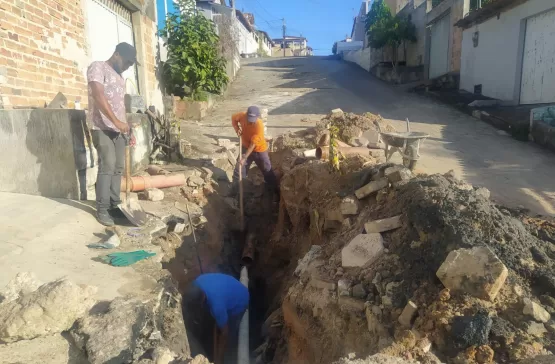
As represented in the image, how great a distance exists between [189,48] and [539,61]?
30.6 feet

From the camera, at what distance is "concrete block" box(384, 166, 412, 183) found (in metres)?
4.27

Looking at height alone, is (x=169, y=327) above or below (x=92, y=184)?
below

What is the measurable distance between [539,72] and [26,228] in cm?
1220

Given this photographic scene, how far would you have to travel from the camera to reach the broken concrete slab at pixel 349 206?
4625mm

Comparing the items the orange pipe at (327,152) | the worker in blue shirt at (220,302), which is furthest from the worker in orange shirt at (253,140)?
the worker in blue shirt at (220,302)

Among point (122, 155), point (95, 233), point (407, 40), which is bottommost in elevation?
point (95, 233)

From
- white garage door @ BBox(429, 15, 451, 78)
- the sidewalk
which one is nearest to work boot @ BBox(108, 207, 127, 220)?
the sidewalk

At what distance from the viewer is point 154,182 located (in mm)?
5918

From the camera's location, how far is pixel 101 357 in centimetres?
246

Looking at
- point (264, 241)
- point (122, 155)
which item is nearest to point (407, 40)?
point (264, 241)

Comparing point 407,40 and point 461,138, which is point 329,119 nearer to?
point 461,138

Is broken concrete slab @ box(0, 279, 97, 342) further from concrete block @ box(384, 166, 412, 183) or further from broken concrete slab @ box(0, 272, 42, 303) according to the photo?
concrete block @ box(384, 166, 412, 183)

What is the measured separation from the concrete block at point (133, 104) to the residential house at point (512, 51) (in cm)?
991

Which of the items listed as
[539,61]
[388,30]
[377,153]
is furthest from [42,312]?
[388,30]
